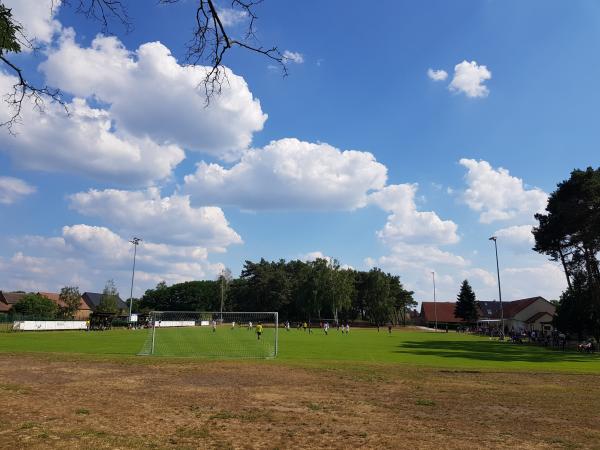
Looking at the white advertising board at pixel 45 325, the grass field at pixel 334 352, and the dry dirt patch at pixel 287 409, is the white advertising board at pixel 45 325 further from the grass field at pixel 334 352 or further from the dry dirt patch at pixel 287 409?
the dry dirt patch at pixel 287 409

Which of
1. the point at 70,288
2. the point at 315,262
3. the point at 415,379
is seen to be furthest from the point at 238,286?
the point at 415,379

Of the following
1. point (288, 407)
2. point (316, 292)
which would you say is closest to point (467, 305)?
point (316, 292)

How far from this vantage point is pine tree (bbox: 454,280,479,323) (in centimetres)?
10275

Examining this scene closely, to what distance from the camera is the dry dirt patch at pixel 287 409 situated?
8852mm

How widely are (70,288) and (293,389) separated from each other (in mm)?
81717

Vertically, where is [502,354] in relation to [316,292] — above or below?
below

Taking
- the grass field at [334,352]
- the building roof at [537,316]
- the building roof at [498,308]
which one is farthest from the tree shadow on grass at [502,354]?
the building roof at [498,308]

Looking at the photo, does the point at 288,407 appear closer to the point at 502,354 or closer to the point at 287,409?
the point at 287,409

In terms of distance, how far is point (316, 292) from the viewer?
10231 cm

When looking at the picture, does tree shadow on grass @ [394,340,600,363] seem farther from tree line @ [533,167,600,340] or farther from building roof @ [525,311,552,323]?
building roof @ [525,311,552,323]

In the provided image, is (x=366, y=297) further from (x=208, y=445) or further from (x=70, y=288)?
(x=208, y=445)

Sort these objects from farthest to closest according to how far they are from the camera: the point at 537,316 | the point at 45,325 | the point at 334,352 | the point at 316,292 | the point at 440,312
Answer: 1. the point at 440,312
2. the point at 316,292
3. the point at 537,316
4. the point at 45,325
5. the point at 334,352

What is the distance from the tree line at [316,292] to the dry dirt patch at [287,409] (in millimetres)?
83570

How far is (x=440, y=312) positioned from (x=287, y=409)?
114 m
